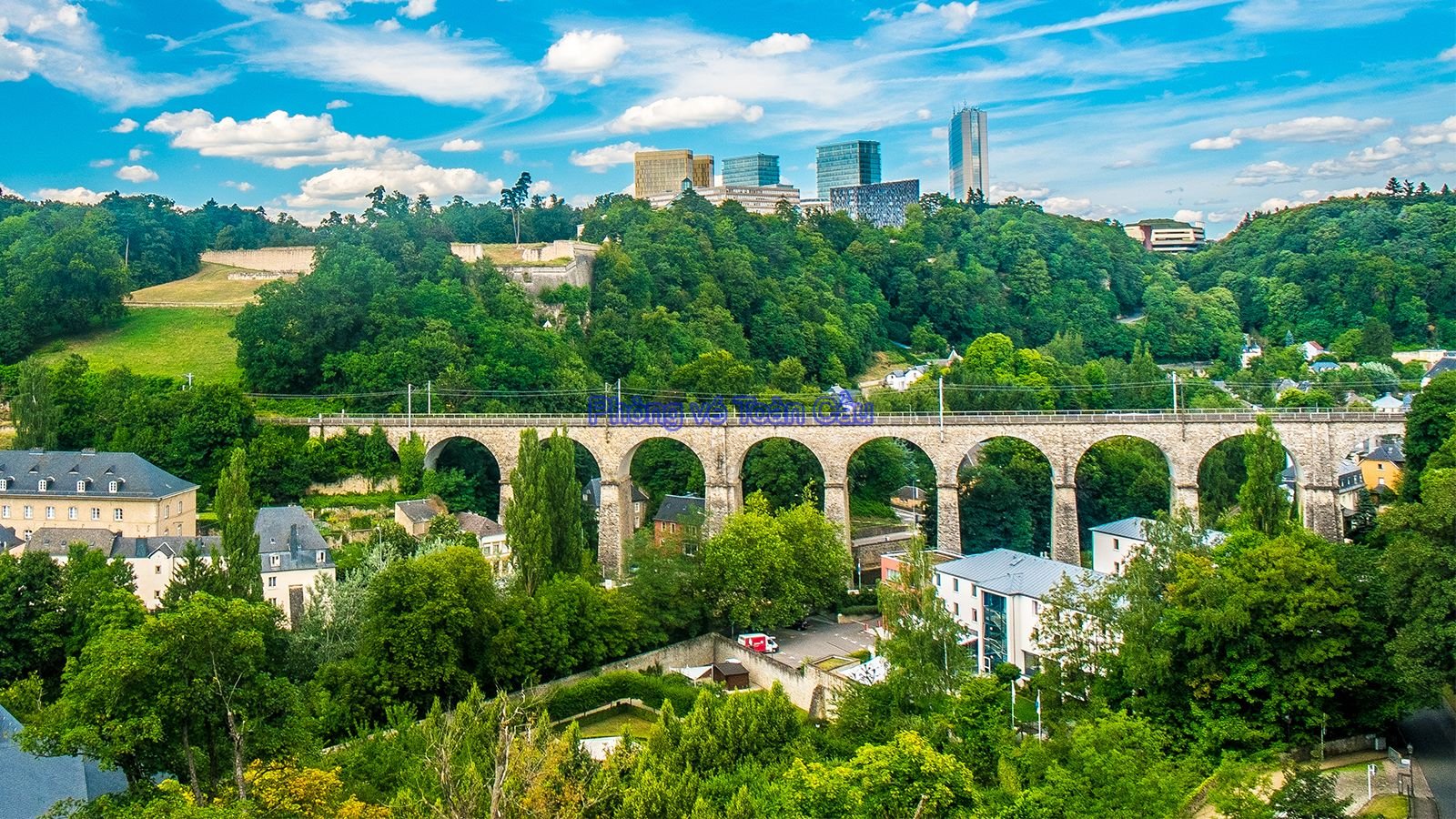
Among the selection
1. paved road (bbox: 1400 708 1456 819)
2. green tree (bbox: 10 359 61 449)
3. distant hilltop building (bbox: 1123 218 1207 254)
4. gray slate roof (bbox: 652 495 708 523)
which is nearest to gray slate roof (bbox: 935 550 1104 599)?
paved road (bbox: 1400 708 1456 819)

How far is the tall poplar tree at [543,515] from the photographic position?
116 feet

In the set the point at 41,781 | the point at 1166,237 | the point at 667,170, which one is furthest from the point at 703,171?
the point at 41,781

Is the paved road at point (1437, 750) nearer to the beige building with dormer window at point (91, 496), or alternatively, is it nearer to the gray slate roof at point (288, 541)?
the gray slate roof at point (288, 541)

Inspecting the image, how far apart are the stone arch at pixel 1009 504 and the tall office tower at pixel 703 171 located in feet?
421

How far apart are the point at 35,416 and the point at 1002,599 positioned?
130ft

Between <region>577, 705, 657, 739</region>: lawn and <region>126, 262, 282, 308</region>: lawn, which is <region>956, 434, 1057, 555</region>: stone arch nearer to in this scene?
<region>577, 705, 657, 739</region>: lawn

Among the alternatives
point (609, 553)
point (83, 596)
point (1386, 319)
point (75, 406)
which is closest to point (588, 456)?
point (609, 553)

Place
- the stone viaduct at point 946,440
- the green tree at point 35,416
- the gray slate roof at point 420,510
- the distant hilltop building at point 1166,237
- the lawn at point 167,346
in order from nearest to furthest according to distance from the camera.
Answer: the gray slate roof at point 420,510, the stone viaduct at point 946,440, the green tree at point 35,416, the lawn at point 167,346, the distant hilltop building at point 1166,237

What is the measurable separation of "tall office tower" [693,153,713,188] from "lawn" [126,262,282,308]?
103 meters

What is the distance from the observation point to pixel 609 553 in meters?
49.4

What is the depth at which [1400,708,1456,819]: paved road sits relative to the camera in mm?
21203

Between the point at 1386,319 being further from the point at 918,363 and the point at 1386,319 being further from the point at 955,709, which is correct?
the point at 955,709

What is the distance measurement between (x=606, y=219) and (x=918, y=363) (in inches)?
1136

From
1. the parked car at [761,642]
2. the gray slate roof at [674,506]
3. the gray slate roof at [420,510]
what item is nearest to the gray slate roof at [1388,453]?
the parked car at [761,642]
